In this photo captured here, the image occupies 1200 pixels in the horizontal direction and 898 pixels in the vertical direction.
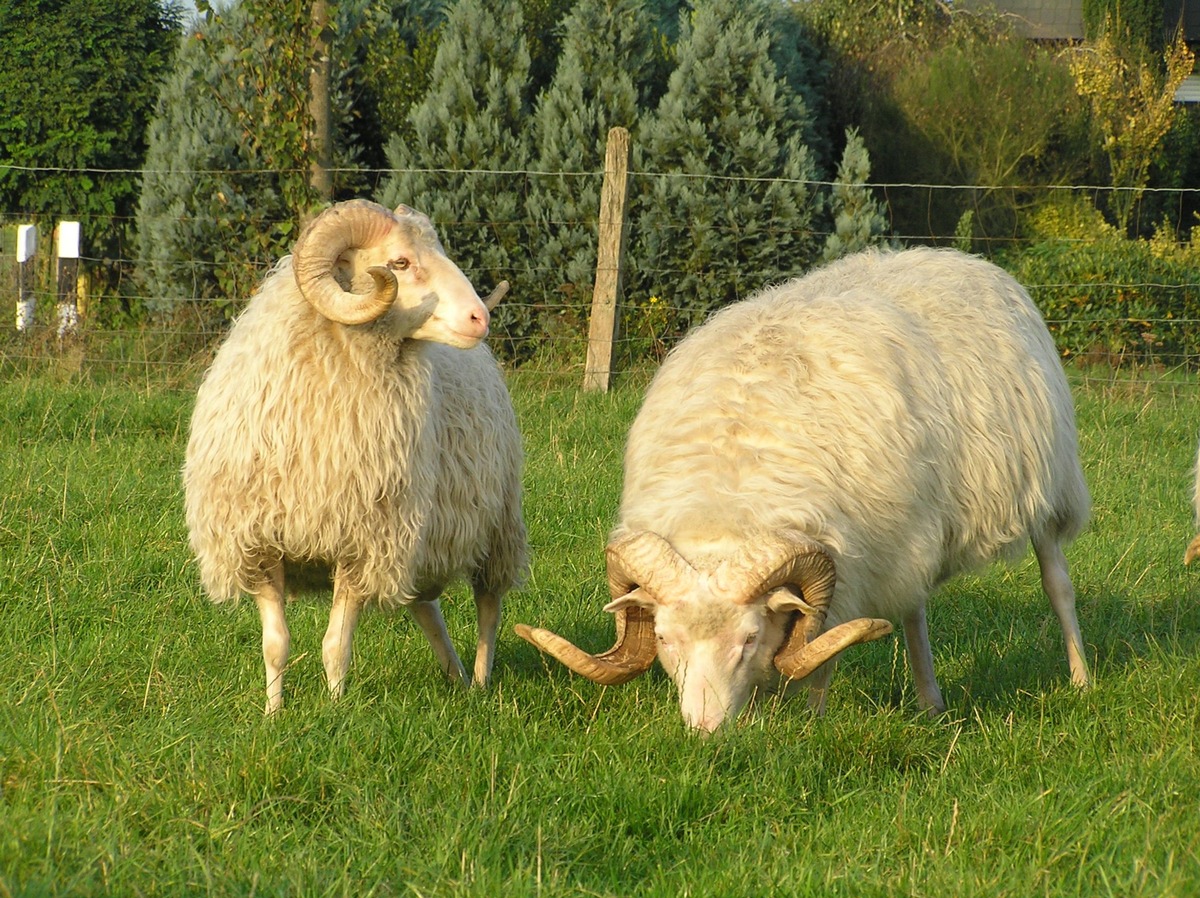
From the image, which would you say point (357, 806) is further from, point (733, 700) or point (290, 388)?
point (290, 388)

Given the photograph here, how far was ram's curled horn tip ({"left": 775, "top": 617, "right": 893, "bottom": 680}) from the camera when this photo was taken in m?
3.79

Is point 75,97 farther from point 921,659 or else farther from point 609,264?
point 921,659

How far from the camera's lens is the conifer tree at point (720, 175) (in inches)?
468

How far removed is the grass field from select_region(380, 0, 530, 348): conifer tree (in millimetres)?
6501

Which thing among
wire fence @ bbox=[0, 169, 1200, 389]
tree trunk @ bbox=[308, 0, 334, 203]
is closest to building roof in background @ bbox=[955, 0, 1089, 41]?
wire fence @ bbox=[0, 169, 1200, 389]

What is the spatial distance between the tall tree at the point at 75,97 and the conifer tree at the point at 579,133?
3976 millimetres

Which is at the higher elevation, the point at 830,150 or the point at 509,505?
the point at 830,150

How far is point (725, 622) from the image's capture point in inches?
151

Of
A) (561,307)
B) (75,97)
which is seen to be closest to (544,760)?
(561,307)

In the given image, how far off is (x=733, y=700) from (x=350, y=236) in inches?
71.2

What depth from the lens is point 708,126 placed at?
12.2 m

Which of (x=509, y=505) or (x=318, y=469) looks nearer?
(x=318, y=469)

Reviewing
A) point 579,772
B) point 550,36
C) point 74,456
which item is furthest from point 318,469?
point 550,36

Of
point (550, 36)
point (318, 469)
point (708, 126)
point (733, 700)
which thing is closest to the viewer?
point (733, 700)
